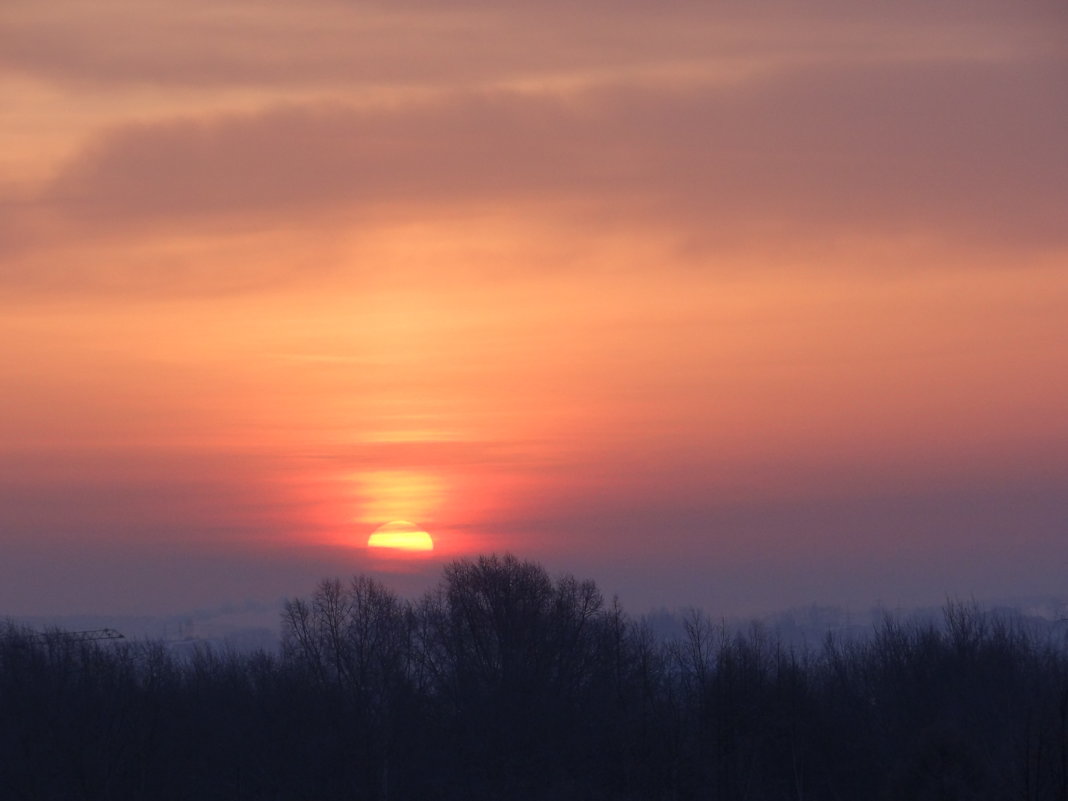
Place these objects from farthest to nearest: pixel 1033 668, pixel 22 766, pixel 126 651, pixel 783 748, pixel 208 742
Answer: pixel 126 651 → pixel 1033 668 → pixel 208 742 → pixel 783 748 → pixel 22 766

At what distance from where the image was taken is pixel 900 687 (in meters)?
52.8

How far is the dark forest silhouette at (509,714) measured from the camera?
140ft

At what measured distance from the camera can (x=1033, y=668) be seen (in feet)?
182

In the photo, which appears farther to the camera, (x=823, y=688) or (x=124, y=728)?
(x=823, y=688)

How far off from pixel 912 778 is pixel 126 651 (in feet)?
136

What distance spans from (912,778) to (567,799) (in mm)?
15265

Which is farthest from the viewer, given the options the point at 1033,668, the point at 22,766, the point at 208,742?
the point at 1033,668

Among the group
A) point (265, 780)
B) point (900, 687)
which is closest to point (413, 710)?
point (265, 780)

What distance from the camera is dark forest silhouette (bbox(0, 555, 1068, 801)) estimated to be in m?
42.6

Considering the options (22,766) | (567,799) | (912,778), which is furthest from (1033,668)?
(22,766)

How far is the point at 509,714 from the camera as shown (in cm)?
4888

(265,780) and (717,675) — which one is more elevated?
(717,675)

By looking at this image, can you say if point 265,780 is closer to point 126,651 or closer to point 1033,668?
point 126,651

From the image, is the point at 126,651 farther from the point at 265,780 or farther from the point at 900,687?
the point at 900,687
